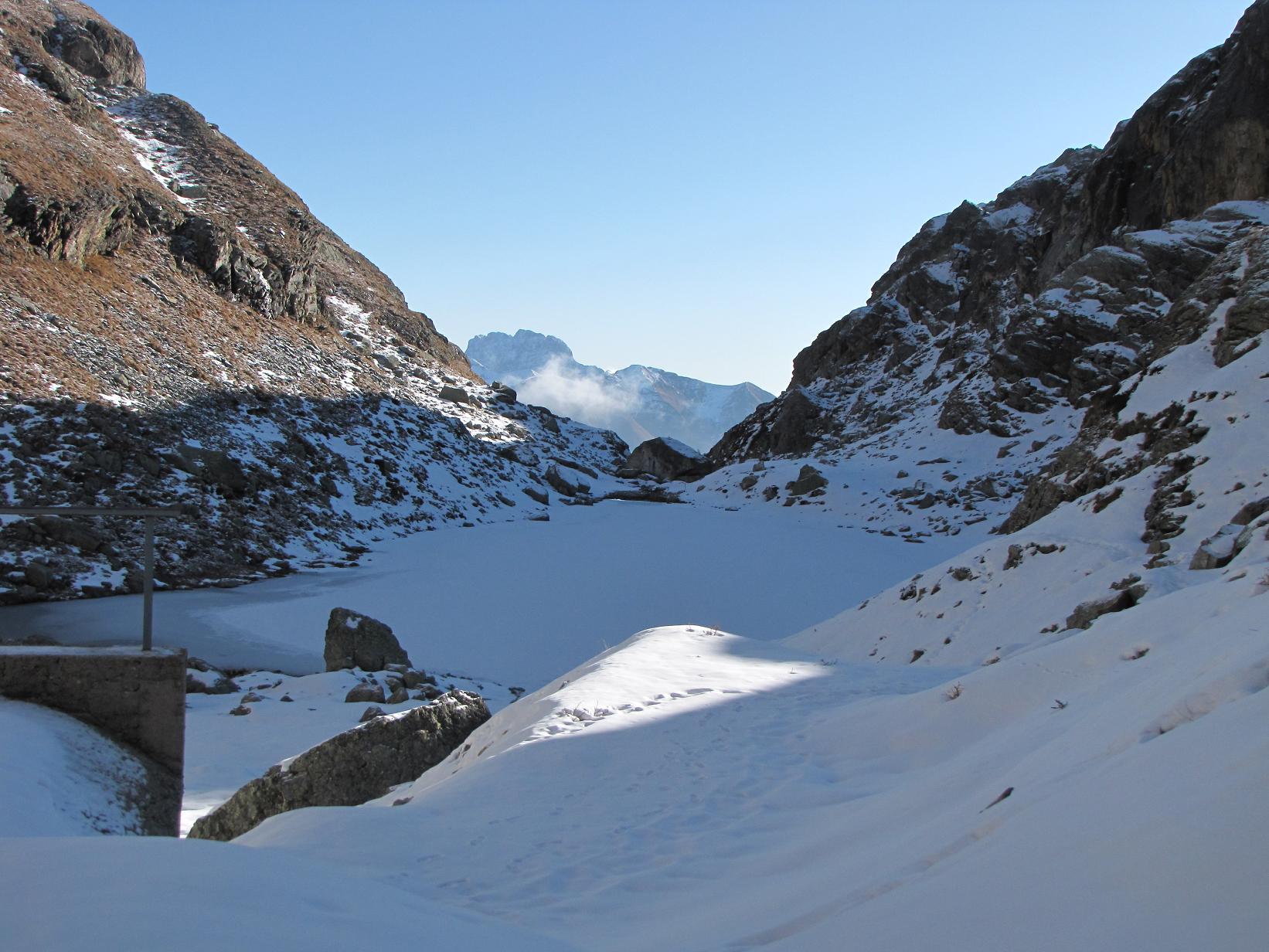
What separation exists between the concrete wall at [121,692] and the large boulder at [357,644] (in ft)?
22.5

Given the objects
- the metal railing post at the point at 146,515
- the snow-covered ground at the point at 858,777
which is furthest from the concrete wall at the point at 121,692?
the snow-covered ground at the point at 858,777

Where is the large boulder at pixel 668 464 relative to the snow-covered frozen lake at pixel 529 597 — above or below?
above

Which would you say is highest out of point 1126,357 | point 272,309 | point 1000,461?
point 272,309

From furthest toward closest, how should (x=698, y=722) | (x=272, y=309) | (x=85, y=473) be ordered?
1. (x=272, y=309)
2. (x=85, y=473)
3. (x=698, y=722)

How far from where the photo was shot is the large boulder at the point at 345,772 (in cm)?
730

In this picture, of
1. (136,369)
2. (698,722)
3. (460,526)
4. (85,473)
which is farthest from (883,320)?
(698,722)

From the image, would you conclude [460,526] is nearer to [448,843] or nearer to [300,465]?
[300,465]

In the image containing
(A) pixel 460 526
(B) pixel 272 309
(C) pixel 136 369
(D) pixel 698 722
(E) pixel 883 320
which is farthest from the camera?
(E) pixel 883 320

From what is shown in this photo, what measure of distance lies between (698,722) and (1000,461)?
85.0ft

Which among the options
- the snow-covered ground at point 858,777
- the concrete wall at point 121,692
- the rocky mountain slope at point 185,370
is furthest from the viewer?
the rocky mountain slope at point 185,370

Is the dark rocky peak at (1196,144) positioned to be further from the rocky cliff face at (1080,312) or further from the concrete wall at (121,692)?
the concrete wall at (121,692)

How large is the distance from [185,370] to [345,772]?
83.5ft

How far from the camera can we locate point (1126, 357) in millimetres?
27938

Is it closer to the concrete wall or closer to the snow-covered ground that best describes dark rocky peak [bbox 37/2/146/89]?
the snow-covered ground
